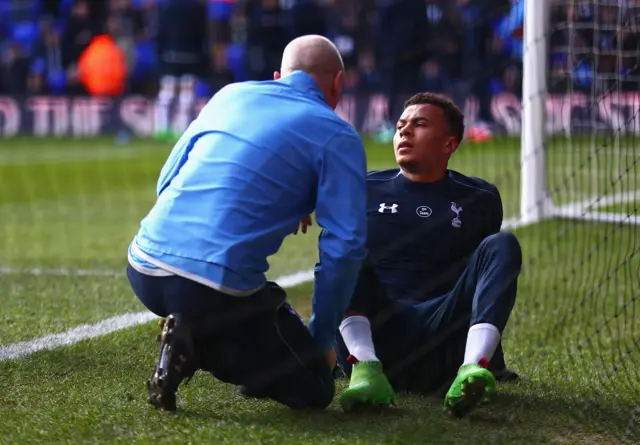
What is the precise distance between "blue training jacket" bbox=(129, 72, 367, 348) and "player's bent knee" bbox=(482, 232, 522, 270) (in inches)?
20.4

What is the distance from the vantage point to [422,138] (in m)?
3.78

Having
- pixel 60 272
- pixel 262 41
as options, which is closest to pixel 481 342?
pixel 60 272

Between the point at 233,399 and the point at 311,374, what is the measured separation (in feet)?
1.06

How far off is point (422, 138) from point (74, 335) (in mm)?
1681

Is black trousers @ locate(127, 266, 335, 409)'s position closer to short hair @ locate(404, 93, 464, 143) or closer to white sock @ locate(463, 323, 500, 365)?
white sock @ locate(463, 323, 500, 365)

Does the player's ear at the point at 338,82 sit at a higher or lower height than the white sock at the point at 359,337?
higher

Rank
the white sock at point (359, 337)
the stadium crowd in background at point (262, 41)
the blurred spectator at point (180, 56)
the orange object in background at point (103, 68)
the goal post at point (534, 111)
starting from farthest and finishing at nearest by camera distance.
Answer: the orange object in background at point (103, 68) → the blurred spectator at point (180, 56) → the stadium crowd in background at point (262, 41) → the goal post at point (534, 111) → the white sock at point (359, 337)

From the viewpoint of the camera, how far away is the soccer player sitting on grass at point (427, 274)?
3389 millimetres

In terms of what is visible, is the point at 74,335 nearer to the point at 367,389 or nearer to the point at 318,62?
the point at 367,389

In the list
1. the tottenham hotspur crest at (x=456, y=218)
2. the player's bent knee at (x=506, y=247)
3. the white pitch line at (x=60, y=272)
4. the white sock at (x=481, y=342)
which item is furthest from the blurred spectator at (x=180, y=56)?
the white sock at (x=481, y=342)

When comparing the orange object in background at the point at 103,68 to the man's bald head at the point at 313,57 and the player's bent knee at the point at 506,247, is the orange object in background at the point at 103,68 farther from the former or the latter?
the player's bent knee at the point at 506,247

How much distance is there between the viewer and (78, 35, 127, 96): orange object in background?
1817cm

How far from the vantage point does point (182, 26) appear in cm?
1719

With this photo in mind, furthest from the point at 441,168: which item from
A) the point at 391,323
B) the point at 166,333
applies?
the point at 166,333
